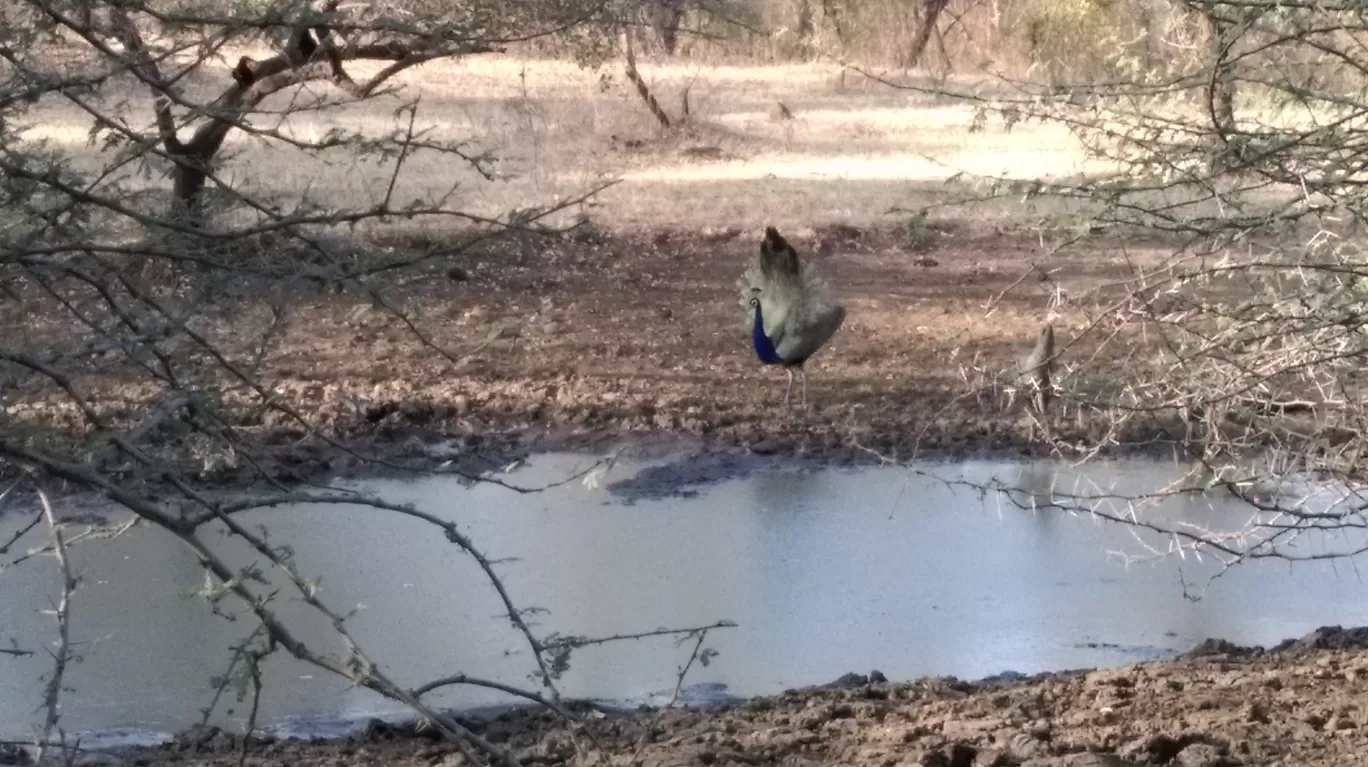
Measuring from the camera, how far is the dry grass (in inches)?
564

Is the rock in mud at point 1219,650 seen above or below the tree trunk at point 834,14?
below

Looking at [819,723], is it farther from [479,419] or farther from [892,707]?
[479,419]

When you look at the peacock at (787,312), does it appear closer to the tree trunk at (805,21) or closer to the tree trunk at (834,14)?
the tree trunk at (834,14)

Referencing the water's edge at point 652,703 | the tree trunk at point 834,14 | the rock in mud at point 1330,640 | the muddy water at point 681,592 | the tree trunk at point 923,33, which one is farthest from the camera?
the tree trunk at point 834,14

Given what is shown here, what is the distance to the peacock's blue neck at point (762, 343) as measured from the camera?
31.7 feet

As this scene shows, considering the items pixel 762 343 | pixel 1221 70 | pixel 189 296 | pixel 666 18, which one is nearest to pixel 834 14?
pixel 666 18

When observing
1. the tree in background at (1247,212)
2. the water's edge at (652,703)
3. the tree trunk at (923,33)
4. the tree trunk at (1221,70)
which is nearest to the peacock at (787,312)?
the water's edge at (652,703)

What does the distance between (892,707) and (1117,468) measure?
13.0 ft

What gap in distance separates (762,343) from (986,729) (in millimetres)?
5435

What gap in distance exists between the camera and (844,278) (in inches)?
513

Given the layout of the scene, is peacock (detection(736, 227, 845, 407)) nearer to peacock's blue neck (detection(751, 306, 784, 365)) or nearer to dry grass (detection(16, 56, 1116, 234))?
peacock's blue neck (detection(751, 306, 784, 365))

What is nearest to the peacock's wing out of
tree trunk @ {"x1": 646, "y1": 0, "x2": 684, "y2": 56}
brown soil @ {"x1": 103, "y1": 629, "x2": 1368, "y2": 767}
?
tree trunk @ {"x1": 646, "y1": 0, "x2": 684, "y2": 56}

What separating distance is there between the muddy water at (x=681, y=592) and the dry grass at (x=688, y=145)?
4.71 m

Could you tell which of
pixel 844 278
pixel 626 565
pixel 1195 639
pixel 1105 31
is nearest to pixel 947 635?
pixel 1195 639
